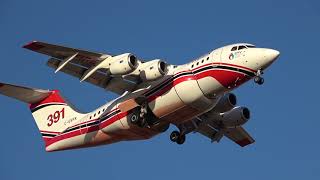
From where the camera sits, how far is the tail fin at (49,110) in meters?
27.0

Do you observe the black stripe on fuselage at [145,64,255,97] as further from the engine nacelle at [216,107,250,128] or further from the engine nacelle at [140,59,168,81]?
the engine nacelle at [216,107,250,128]

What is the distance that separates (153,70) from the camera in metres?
22.9

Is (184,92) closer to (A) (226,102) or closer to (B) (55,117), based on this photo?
(A) (226,102)

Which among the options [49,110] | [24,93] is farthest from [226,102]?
[24,93]

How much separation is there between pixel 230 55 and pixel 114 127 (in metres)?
5.17

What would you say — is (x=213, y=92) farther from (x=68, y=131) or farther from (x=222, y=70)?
(x=68, y=131)

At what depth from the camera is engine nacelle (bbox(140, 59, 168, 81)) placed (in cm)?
2288

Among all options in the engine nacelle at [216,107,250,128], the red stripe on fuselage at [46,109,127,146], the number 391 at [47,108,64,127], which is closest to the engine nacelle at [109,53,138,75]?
the red stripe on fuselage at [46,109,127,146]

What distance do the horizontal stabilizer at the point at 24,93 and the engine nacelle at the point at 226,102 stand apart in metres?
7.47

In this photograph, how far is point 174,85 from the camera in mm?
23297

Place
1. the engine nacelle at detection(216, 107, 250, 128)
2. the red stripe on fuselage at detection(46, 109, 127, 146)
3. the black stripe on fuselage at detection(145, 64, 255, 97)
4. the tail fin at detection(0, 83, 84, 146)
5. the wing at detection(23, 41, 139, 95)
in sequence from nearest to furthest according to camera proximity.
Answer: the black stripe on fuselage at detection(145, 64, 255, 97), the wing at detection(23, 41, 139, 95), the red stripe on fuselage at detection(46, 109, 127, 146), the engine nacelle at detection(216, 107, 250, 128), the tail fin at detection(0, 83, 84, 146)

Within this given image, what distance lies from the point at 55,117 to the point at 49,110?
58 cm

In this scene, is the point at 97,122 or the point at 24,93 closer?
the point at 97,122

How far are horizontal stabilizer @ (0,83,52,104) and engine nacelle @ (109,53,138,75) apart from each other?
4.64 metres
